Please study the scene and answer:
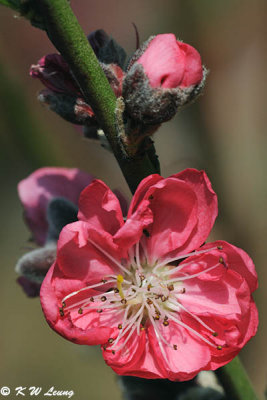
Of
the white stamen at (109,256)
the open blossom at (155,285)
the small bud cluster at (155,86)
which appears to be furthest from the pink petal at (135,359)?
the small bud cluster at (155,86)

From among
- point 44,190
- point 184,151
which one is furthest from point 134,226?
point 184,151

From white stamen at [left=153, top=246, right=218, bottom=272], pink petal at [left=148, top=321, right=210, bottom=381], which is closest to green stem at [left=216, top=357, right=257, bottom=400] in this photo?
pink petal at [left=148, top=321, right=210, bottom=381]

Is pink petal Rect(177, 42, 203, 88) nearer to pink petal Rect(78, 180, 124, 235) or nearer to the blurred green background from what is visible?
pink petal Rect(78, 180, 124, 235)

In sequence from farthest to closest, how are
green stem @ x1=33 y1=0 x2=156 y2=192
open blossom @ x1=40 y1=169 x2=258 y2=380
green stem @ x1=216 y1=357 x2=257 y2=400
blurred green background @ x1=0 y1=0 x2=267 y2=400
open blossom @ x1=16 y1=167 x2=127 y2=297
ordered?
blurred green background @ x1=0 y1=0 x2=267 y2=400
open blossom @ x1=16 y1=167 x2=127 y2=297
green stem @ x1=216 y1=357 x2=257 y2=400
open blossom @ x1=40 y1=169 x2=258 y2=380
green stem @ x1=33 y1=0 x2=156 y2=192

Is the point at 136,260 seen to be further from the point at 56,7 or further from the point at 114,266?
the point at 56,7

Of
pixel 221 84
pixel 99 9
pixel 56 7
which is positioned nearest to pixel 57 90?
pixel 56 7

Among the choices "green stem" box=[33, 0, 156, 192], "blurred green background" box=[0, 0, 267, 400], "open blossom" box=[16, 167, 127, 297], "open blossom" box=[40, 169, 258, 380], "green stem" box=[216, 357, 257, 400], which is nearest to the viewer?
"green stem" box=[33, 0, 156, 192]
